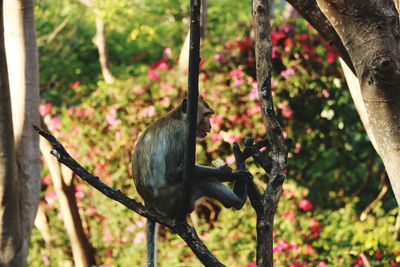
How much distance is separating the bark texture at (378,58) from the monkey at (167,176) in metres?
0.93

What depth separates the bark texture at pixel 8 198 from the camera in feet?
15.0

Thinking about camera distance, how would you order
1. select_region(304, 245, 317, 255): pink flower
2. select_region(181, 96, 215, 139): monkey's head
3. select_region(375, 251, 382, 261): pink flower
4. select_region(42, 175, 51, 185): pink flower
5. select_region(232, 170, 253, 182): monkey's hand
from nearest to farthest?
select_region(232, 170, 253, 182): monkey's hand → select_region(181, 96, 215, 139): monkey's head → select_region(375, 251, 382, 261): pink flower → select_region(304, 245, 317, 255): pink flower → select_region(42, 175, 51, 185): pink flower

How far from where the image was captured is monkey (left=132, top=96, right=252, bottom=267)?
3.63 m

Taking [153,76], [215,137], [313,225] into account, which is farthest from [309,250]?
[153,76]

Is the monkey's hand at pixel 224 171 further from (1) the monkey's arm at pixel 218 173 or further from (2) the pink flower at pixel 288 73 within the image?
(2) the pink flower at pixel 288 73

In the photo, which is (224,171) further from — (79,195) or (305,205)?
(79,195)

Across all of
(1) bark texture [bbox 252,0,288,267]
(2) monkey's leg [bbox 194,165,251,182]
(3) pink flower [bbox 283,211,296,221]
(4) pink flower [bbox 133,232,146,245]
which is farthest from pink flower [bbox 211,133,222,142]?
(1) bark texture [bbox 252,0,288,267]

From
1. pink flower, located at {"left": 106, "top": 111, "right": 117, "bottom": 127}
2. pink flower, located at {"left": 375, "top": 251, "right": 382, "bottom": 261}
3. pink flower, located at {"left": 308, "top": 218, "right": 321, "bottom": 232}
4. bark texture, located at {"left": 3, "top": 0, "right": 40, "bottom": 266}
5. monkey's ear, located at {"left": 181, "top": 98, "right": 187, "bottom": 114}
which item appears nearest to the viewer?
monkey's ear, located at {"left": 181, "top": 98, "right": 187, "bottom": 114}

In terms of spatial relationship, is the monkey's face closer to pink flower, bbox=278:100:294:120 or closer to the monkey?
the monkey

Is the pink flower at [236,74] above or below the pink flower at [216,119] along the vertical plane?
above

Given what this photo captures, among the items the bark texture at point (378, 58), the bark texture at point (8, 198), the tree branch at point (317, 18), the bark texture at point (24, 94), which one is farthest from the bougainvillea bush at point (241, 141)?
the bark texture at point (378, 58)

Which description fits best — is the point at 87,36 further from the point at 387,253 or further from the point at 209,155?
the point at 387,253

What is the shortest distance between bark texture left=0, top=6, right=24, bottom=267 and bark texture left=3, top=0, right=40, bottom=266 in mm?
243

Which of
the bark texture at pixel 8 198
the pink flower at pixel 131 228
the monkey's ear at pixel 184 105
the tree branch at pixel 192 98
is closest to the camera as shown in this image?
the tree branch at pixel 192 98
